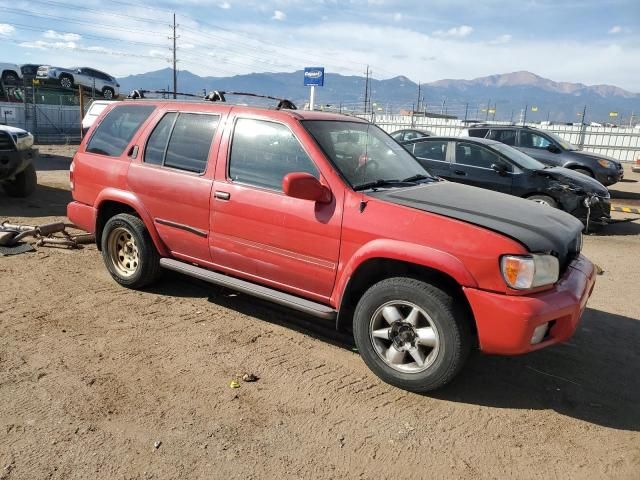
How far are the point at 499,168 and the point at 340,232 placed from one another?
6070 millimetres

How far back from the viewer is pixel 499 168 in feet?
28.4

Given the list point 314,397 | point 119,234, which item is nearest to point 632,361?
point 314,397

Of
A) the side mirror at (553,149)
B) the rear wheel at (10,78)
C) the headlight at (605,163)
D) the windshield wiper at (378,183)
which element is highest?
the rear wheel at (10,78)

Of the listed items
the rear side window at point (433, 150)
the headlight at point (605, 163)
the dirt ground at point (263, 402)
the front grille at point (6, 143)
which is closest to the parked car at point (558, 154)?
the headlight at point (605, 163)

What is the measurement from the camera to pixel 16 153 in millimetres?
8172

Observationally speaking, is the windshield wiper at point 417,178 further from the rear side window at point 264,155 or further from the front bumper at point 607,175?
the front bumper at point 607,175

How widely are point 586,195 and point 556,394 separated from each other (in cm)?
612

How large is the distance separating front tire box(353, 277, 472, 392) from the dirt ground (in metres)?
0.16

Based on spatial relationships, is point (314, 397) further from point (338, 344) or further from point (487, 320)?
point (487, 320)

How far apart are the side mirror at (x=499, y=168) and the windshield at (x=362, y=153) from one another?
4.55 meters

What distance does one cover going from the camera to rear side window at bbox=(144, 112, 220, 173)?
4.22 m

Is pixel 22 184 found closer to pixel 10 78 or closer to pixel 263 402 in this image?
pixel 263 402

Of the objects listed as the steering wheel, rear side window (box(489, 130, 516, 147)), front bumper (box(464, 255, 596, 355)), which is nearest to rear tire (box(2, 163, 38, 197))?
the steering wheel

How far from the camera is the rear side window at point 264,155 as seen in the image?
12.3 feet
